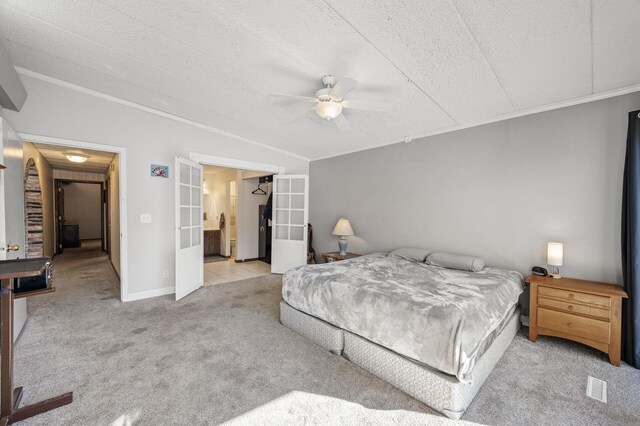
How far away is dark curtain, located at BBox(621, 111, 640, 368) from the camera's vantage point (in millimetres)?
2293

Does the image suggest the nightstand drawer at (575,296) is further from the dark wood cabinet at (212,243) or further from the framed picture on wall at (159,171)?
the dark wood cabinet at (212,243)

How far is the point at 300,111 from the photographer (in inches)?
144

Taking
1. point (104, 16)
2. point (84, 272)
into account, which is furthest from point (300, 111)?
point (84, 272)

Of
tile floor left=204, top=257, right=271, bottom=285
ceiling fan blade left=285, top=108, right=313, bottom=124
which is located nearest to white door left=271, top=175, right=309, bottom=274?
tile floor left=204, top=257, right=271, bottom=285

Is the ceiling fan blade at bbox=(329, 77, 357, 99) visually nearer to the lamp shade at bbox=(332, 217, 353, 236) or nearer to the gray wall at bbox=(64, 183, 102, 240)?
the lamp shade at bbox=(332, 217, 353, 236)

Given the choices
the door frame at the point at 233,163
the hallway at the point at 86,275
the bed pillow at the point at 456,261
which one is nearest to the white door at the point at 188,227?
the door frame at the point at 233,163

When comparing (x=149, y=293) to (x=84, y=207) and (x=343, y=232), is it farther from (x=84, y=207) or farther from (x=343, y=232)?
(x=84, y=207)

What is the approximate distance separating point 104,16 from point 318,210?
4398 mm

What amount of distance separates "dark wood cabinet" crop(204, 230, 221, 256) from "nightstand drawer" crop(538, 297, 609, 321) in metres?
7.13

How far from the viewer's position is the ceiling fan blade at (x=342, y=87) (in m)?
2.19

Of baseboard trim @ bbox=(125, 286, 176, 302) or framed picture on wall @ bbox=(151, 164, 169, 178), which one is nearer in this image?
baseboard trim @ bbox=(125, 286, 176, 302)

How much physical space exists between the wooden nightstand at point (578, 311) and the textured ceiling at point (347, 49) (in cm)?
195

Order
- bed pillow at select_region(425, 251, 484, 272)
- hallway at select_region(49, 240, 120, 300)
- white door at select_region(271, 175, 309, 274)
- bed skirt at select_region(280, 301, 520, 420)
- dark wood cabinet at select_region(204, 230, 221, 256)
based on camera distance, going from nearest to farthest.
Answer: bed skirt at select_region(280, 301, 520, 420)
bed pillow at select_region(425, 251, 484, 272)
hallway at select_region(49, 240, 120, 300)
white door at select_region(271, 175, 309, 274)
dark wood cabinet at select_region(204, 230, 221, 256)

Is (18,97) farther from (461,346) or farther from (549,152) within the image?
(549,152)
